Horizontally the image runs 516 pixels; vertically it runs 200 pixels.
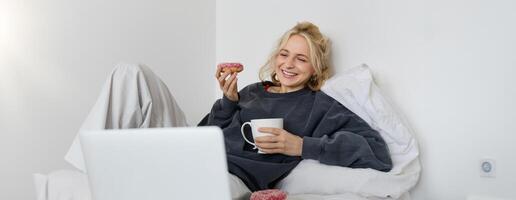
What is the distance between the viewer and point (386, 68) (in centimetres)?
168

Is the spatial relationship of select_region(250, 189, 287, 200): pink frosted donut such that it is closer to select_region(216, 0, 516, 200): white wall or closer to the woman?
the woman

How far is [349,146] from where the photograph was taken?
1.43 meters

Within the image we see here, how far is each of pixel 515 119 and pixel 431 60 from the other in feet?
0.99

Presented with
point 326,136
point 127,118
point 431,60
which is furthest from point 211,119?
point 431,60

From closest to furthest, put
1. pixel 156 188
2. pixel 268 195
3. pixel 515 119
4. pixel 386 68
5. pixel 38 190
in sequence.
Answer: pixel 156 188, pixel 268 195, pixel 515 119, pixel 38 190, pixel 386 68

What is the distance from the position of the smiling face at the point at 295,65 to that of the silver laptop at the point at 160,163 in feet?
3.18

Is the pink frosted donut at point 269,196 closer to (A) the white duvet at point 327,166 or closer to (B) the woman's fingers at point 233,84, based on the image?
(A) the white duvet at point 327,166

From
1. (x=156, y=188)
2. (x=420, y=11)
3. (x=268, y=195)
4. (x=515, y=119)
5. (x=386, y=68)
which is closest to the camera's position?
(x=156, y=188)

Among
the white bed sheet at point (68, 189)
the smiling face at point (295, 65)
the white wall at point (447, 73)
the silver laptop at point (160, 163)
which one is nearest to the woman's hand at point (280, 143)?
the white bed sheet at point (68, 189)

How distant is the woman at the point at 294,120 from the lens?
4.69 ft

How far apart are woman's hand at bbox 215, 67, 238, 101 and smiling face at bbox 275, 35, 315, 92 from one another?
174 mm

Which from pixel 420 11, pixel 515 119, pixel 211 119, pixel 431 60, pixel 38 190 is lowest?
pixel 38 190

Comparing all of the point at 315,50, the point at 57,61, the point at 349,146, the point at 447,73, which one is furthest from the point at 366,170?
the point at 57,61

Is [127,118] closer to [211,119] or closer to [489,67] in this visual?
[211,119]
